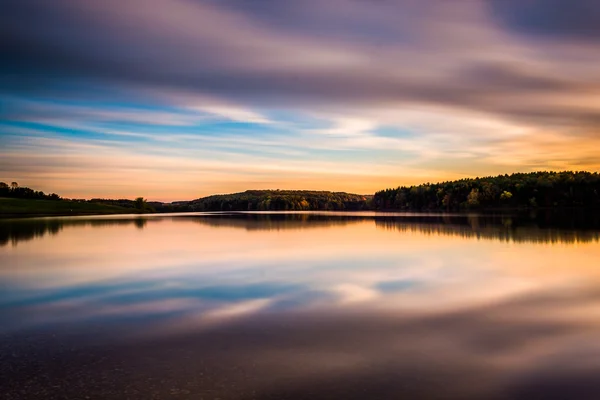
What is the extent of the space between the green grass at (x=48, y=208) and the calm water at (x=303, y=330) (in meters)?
102

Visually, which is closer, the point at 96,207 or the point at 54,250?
the point at 54,250

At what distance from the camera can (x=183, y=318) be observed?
44.3 ft

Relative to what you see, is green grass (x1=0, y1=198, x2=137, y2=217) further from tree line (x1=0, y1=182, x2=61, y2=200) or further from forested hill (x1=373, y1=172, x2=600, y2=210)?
forested hill (x1=373, y1=172, x2=600, y2=210)

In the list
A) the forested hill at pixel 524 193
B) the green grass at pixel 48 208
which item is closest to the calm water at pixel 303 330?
the green grass at pixel 48 208

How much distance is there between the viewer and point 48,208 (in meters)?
122

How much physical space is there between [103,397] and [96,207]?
144994mm

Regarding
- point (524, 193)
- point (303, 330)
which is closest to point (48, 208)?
point (303, 330)

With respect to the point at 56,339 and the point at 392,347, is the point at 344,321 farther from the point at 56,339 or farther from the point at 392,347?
the point at 56,339

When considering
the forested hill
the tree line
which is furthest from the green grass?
the forested hill

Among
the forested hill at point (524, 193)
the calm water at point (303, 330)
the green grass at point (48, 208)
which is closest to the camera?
the calm water at point (303, 330)

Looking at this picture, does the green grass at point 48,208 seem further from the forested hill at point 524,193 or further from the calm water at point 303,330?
the forested hill at point 524,193

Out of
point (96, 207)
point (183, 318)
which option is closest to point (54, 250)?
point (183, 318)

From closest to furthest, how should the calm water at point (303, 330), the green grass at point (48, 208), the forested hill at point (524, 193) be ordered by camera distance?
the calm water at point (303, 330)
the green grass at point (48, 208)
the forested hill at point (524, 193)

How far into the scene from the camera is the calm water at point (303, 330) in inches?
326
